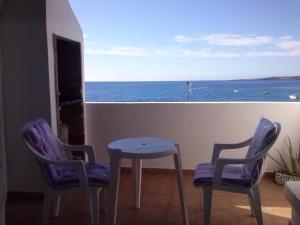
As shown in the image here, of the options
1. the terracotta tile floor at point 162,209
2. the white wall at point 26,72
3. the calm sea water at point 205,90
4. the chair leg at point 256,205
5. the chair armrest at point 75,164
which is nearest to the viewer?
the chair armrest at point 75,164

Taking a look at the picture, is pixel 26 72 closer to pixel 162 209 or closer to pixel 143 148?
pixel 143 148

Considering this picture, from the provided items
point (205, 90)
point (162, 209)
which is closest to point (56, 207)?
point (162, 209)

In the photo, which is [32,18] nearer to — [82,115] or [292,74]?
[82,115]

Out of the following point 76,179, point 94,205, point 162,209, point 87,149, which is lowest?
point 162,209

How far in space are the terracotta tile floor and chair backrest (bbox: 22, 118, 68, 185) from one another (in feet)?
1.82

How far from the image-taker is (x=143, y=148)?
2.63 meters

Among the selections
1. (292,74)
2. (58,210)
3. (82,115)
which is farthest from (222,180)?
(292,74)

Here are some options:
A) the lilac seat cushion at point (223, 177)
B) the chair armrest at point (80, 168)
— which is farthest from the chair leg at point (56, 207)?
the lilac seat cushion at point (223, 177)

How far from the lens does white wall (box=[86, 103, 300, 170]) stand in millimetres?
3832

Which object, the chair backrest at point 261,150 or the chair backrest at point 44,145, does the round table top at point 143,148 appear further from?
the chair backrest at point 261,150

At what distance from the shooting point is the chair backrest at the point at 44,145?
245 centimetres

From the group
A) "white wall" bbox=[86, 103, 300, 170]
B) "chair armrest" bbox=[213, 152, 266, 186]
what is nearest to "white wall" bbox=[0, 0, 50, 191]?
"white wall" bbox=[86, 103, 300, 170]

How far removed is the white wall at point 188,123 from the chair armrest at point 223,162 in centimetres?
151

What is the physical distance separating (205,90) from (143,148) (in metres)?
23.0
